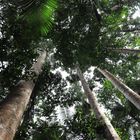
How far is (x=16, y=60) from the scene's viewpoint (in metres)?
6.61

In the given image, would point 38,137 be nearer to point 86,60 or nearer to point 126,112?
point 86,60

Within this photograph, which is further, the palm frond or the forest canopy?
the forest canopy

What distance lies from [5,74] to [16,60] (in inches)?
18.9

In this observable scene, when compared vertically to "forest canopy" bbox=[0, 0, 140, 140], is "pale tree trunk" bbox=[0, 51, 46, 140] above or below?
below

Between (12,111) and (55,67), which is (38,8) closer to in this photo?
(12,111)

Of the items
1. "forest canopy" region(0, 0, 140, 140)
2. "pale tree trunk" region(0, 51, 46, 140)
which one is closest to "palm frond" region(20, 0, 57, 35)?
"forest canopy" region(0, 0, 140, 140)

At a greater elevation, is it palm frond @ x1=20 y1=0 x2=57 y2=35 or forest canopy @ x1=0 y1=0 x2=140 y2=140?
forest canopy @ x1=0 y1=0 x2=140 y2=140

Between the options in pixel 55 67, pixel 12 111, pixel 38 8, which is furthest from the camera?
pixel 55 67

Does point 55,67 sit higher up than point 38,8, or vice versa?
point 55,67

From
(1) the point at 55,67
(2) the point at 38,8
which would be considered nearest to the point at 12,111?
(2) the point at 38,8

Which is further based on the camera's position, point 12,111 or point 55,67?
point 55,67

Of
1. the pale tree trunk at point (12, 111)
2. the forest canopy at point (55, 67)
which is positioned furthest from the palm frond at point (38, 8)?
the pale tree trunk at point (12, 111)

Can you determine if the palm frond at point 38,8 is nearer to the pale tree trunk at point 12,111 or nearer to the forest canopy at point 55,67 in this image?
the forest canopy at point 55,67

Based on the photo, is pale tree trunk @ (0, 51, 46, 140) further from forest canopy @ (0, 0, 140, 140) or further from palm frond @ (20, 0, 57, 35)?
palm frond @ (20, 0, 57, 35)
